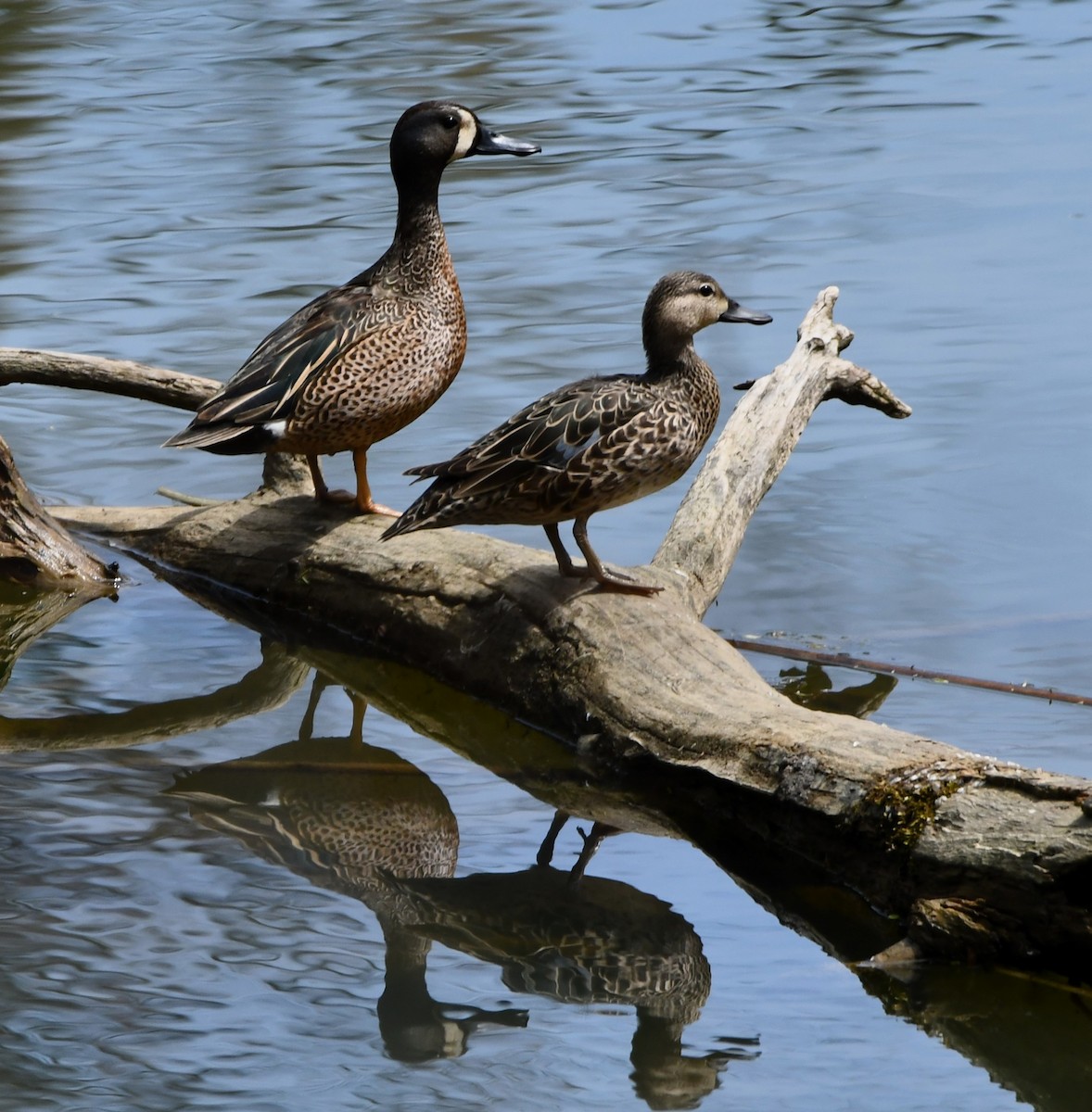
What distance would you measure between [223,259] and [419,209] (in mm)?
4320

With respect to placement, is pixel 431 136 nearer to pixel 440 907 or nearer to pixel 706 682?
pixel 706 682

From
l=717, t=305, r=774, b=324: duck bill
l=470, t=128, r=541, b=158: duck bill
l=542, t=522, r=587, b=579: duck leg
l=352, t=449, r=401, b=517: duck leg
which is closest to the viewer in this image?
l=542, t=522, r=587, b=579: duck leg

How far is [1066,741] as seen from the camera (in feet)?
16.6

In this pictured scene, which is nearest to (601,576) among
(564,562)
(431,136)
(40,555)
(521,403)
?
(564,562)

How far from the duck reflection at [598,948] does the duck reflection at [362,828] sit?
11cm

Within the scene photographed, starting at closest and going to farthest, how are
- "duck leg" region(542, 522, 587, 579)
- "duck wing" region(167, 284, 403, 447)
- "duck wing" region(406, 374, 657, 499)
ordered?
1. "duck wing" region(406, 374, 657, 499)
2. "duck leg" region(542, 522, 587, 579)
3. "duck wing" region(167, 284, 403, 447)

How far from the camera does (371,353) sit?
6.01 m

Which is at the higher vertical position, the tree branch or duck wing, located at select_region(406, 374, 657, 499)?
duck wing, located at select_region(406, 374, 657, 499)

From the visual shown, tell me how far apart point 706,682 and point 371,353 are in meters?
1.84

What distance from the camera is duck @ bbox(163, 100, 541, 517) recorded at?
5918mm

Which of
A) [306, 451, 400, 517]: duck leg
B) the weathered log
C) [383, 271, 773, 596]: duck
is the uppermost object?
[383, 271, 773, 596]: duck

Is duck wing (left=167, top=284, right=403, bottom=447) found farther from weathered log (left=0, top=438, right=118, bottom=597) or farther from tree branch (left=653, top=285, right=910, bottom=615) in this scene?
tree branch (left=653, top=285, right=910, bottom=615)

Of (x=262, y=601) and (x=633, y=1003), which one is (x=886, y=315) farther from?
(x=633, y=1003)

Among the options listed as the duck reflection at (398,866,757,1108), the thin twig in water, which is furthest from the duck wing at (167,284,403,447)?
the duck reflection at (398,866,757,1108)
